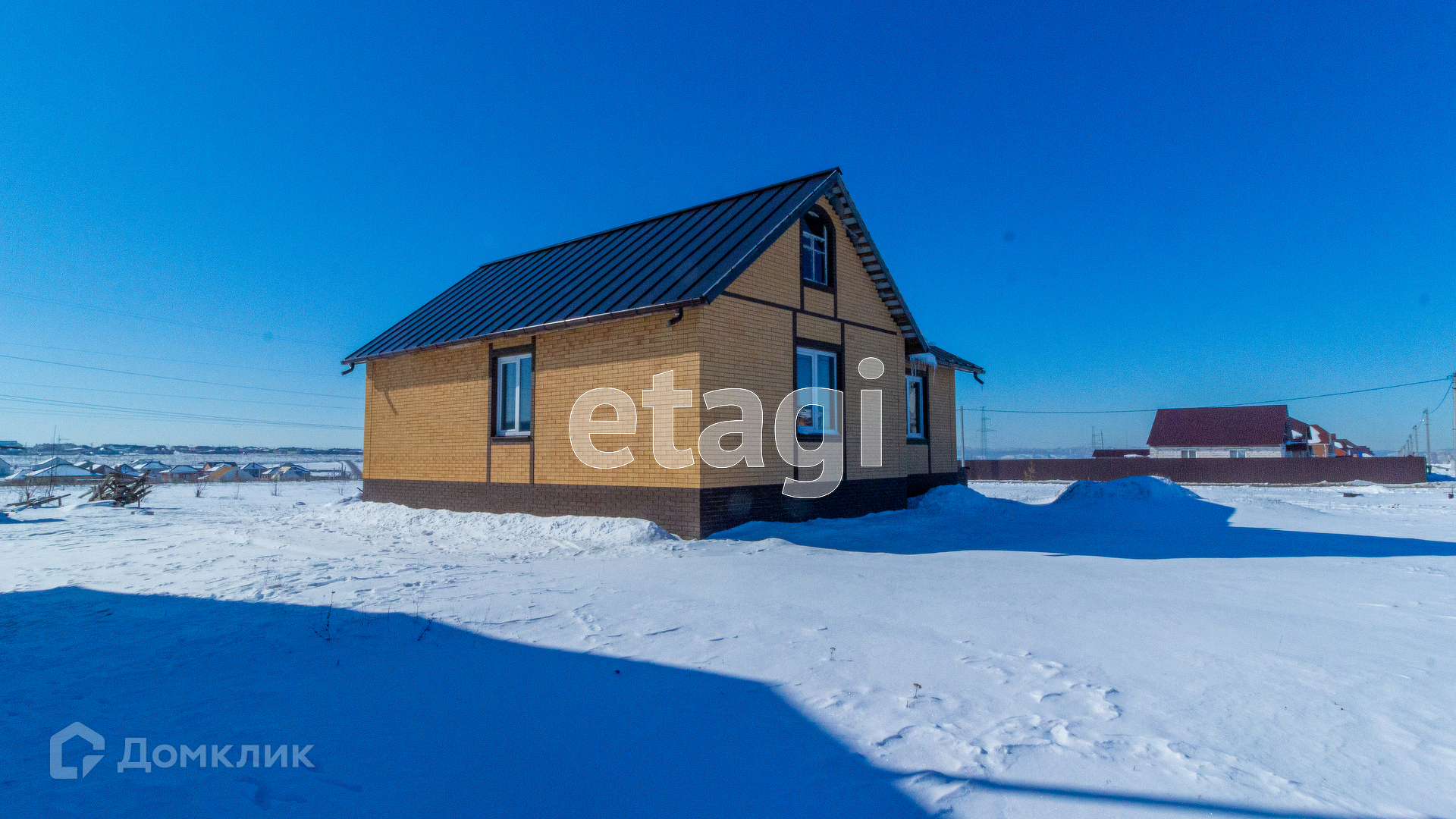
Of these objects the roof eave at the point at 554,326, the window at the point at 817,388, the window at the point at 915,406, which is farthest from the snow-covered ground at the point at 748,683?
the window at the point at 915,406

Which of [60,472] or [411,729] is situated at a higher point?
[60,472]

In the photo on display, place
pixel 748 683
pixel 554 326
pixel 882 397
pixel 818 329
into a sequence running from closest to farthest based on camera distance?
pixel 748 683 → pixel 554 326 → pixel 818 329 → pixel 882 397

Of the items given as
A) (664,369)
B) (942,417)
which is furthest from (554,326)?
(942,417)

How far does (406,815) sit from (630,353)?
9.35 m

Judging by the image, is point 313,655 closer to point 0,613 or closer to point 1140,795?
point 0,613

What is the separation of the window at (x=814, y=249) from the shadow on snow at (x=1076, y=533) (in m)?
4.50

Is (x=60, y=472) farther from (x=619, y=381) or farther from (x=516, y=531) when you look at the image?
(x=619, y=381)

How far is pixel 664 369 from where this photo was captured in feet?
37.4

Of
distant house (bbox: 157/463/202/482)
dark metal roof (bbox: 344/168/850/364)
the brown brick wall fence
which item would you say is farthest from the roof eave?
distant house (bbox: 157/463/202/482)

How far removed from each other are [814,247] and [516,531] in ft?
24.0

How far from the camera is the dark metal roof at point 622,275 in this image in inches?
456

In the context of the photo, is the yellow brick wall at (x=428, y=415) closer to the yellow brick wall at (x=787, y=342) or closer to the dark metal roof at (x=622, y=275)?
the dark metal roof at (x=622, y=275)

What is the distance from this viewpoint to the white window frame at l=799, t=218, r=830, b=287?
13.3 meters

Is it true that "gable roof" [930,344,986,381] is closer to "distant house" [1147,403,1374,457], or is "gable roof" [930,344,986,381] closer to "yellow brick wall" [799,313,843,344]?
"yellow brick wall" [799,313,843,344]
